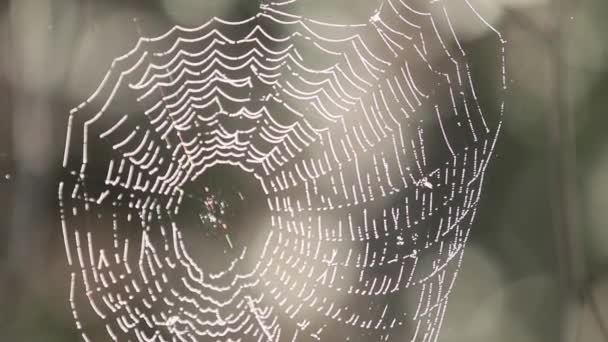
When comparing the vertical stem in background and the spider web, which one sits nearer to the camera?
the spider web

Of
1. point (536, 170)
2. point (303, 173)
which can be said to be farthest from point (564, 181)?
point (303, 173)

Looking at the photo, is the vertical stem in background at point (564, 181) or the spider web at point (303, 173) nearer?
the spider web at point (303, 173)

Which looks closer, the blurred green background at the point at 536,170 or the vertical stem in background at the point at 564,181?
the blurred green background at the point at 536,170

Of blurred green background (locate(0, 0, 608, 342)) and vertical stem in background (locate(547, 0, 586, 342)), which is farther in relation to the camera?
vertical stem in background (locate(547, 0, 586, 342))

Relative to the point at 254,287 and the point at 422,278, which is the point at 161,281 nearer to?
the point at 254,287
